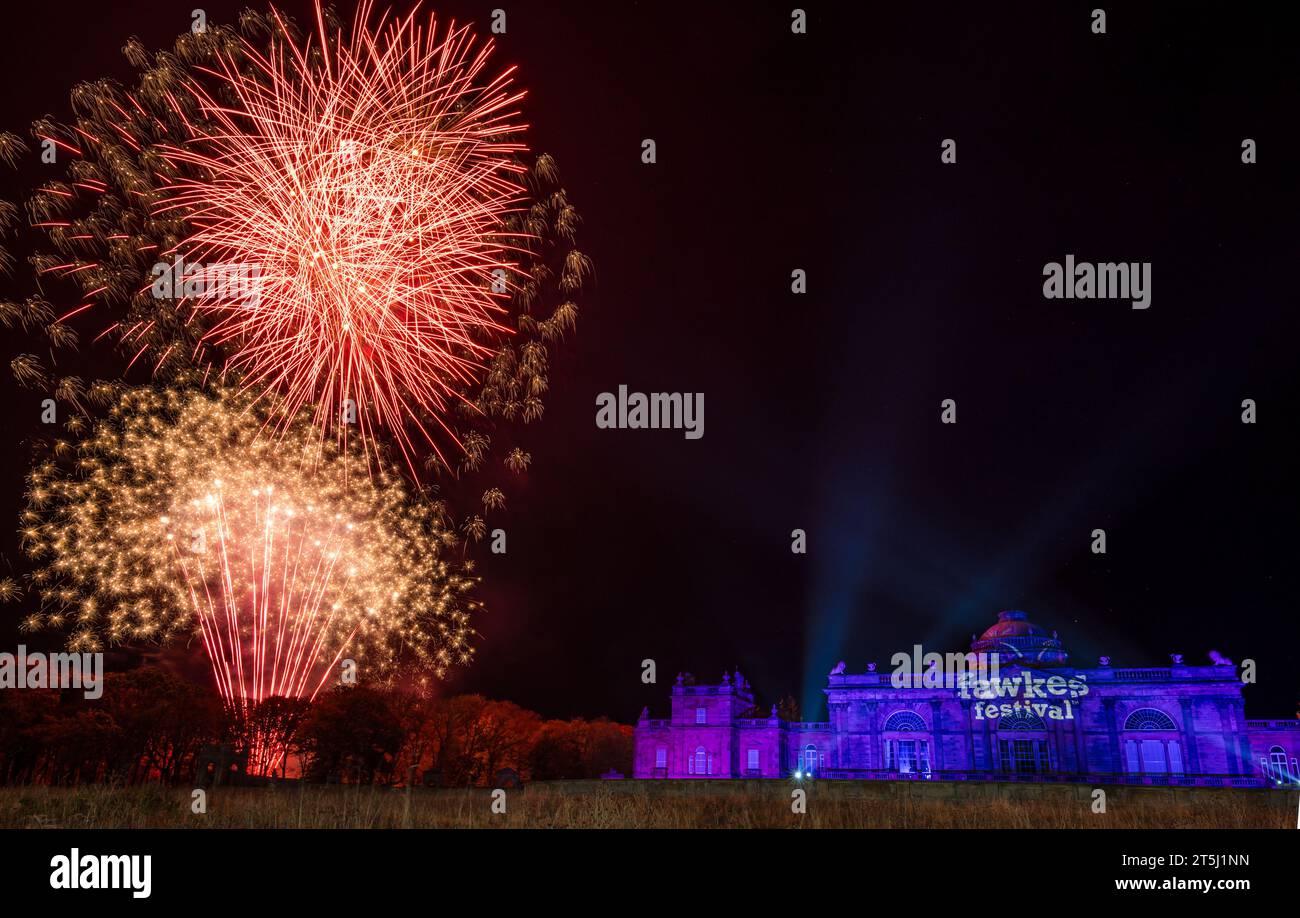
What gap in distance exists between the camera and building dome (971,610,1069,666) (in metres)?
59.7

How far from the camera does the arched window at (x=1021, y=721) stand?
55750mm

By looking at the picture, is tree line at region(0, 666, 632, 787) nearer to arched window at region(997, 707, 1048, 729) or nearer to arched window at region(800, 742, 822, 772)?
arched window at region(800, 742, 822, 772)

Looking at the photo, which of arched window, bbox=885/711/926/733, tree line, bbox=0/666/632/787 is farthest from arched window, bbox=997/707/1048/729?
tree line, bbox=0/666/632/787

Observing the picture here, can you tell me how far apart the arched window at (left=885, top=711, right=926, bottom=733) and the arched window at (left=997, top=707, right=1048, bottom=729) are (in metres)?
5.09

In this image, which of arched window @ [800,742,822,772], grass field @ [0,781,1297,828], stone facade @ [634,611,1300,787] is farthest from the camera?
arched window @ [800,742,822,772]

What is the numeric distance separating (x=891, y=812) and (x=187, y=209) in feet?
71.2

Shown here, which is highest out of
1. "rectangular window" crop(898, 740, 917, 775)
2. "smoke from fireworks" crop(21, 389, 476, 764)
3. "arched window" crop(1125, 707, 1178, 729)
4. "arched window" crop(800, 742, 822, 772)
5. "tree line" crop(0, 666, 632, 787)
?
"smoke from fireworks" crop(21, 389, 476, 764)

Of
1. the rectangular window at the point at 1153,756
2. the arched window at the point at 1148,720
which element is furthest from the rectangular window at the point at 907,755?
the rectangular window at the point at 1153,756

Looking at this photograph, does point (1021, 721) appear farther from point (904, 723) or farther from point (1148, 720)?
point (904, 723)

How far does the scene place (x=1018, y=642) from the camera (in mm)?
63031

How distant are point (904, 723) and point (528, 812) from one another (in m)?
48.7

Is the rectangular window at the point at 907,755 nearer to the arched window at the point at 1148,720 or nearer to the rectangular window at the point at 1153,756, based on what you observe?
the arched window at the point at 1148,720
